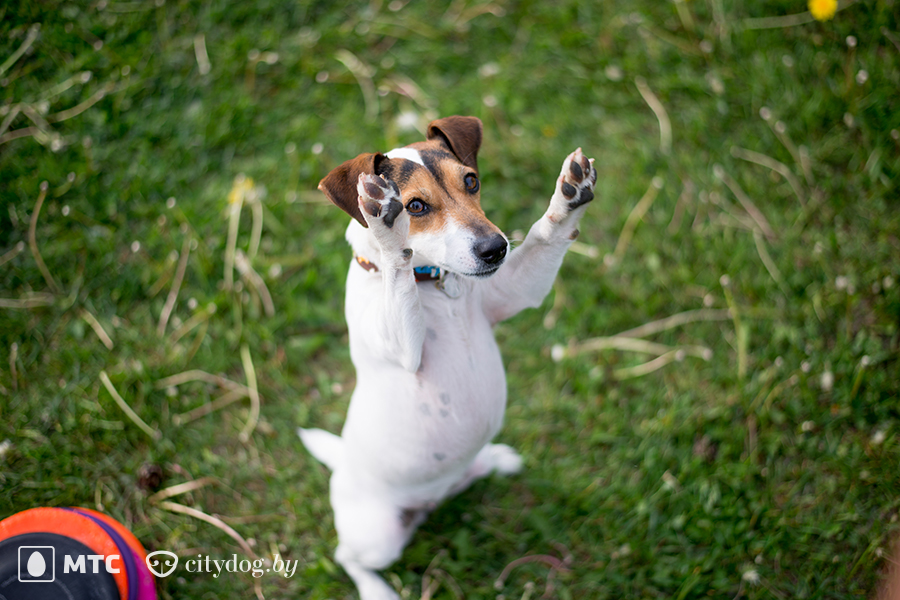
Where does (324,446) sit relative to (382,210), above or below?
below

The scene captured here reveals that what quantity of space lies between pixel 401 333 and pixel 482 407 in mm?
593

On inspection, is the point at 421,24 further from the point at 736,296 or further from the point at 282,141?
the point at 736,296

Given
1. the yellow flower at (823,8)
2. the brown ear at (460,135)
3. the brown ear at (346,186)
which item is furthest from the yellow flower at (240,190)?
the yellow flower at (823,8)

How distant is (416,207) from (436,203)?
8 centimetres

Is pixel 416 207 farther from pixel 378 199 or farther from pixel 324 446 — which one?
pixel 324 446

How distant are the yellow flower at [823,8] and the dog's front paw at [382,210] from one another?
4155 mm

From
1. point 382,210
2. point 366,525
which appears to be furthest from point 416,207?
point 366,525

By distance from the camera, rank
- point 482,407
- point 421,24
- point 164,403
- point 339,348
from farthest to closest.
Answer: point 421,24 < point 339,348 < point 164,403 < point 482,407

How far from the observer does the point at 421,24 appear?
193 inches

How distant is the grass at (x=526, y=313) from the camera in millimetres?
3322

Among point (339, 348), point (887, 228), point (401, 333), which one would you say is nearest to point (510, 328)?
point (339, 348)

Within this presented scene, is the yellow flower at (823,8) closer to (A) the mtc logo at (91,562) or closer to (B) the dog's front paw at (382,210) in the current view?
(B) the dog's front paw at (382,210)

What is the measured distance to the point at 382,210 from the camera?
77.4 inches

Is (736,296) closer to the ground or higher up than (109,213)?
closer to the ground
